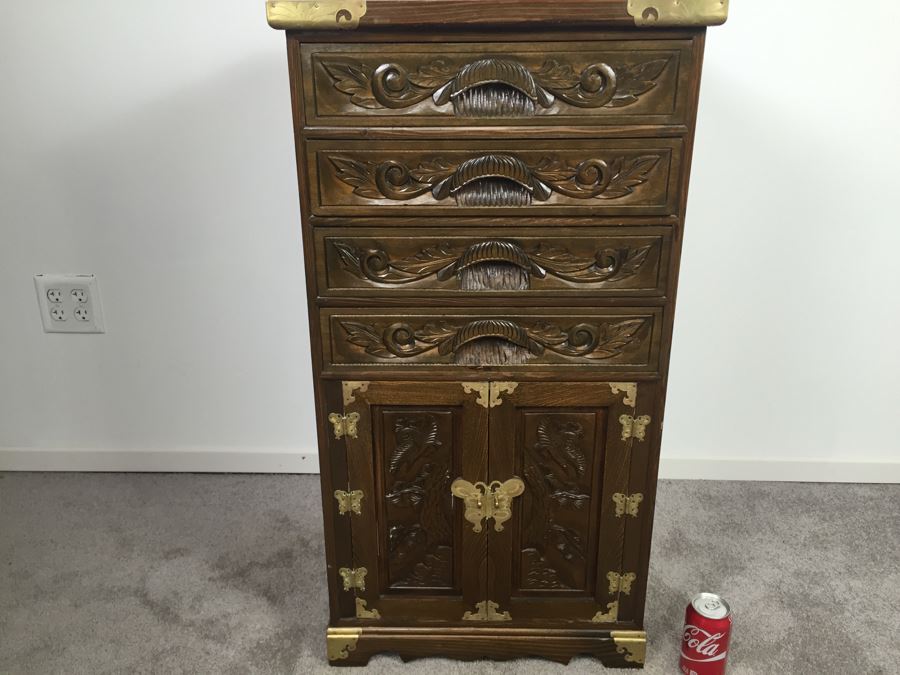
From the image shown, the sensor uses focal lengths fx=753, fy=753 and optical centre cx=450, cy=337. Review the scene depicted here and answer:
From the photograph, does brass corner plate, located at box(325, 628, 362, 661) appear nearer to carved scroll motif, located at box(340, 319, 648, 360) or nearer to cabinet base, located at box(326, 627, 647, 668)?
cabinet base, located at box(326, 627, 647, 668)

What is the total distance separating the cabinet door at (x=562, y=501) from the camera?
1.18 metres

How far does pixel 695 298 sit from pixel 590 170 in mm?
781

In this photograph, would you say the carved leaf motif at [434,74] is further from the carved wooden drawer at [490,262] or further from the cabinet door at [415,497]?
the cabinet door at [415,497]

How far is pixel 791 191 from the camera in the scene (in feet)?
5.33

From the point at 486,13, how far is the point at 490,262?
34 cm

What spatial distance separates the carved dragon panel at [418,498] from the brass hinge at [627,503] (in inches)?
10.8

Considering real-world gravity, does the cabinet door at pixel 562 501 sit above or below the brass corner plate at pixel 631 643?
above

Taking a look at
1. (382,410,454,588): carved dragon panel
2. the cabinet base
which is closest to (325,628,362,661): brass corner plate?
the cabinet base

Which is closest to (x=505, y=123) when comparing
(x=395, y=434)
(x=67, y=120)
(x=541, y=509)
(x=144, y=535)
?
(x=395, y=434)


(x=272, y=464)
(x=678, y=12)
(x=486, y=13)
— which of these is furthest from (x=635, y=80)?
(x=272, y=464)

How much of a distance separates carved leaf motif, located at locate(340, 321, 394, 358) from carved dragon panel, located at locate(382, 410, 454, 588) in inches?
4.2

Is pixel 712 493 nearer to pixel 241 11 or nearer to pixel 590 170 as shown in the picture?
pixel 590 170

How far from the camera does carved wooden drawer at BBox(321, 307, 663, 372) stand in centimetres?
112

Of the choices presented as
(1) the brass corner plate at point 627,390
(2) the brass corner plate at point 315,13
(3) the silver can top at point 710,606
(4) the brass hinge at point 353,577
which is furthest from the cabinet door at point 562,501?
(2) the brass corner plate at point 315,13
